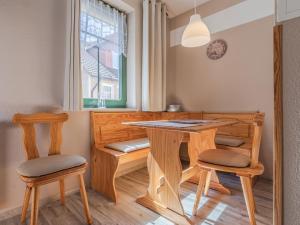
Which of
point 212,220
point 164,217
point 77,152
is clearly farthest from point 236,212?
point 77,152

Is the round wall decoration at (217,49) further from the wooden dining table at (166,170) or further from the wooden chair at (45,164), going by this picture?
the wooden chair at (45,164)

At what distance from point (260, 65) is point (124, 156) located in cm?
215

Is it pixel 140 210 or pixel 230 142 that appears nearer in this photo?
pixel 140 210

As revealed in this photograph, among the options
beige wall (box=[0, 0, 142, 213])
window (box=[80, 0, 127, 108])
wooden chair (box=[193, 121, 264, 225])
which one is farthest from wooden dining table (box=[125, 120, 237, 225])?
window (box=[80, 0, 127, 108])

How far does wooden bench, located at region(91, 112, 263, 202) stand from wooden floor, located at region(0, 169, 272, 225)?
0.17 m

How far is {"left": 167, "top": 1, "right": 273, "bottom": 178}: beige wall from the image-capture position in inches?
90.7

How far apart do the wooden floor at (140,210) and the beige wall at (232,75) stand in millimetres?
848

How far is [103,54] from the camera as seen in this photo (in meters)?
2.42

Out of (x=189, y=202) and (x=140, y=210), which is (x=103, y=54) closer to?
(x=140, y=210)

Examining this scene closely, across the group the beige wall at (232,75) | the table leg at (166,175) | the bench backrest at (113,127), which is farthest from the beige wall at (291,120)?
the beige wall at (232,75)

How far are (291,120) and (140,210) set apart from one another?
1.45 meters

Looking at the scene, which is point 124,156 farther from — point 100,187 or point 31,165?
point 31,165

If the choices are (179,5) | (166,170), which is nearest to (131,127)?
(166,170)

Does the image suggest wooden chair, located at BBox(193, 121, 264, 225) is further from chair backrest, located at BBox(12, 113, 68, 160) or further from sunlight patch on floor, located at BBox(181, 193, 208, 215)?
chair backrest, located at BBox(12, 113, 68, 160)
